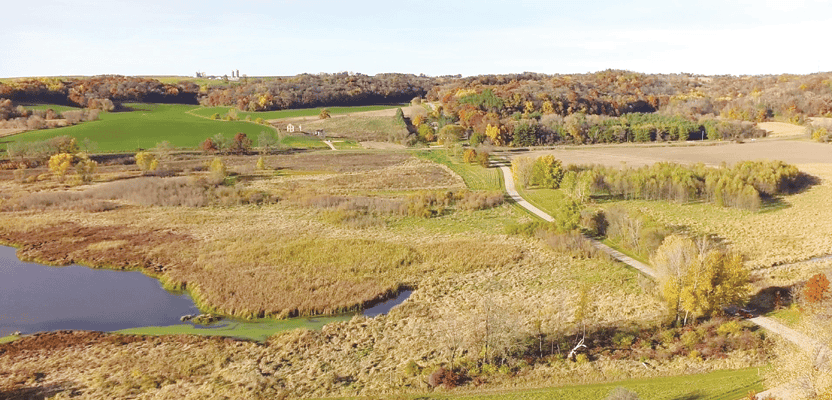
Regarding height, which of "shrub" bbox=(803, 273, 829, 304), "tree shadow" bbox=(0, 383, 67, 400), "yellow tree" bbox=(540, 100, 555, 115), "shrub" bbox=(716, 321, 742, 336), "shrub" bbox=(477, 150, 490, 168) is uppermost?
"yellow tree" bbox=(540, 100, 555, 115)

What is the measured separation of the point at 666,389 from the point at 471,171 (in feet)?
196

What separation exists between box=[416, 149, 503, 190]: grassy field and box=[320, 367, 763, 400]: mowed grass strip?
46.9 metres

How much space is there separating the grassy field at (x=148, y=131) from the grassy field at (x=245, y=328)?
73.5 metres

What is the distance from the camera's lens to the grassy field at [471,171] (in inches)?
2928

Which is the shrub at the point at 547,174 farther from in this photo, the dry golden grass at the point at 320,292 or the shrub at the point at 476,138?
the shrub at the point at 476,138

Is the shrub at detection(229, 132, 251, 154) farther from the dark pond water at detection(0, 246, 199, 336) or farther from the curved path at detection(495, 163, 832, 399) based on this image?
the curved path at detection(495, 163, 832, 399)

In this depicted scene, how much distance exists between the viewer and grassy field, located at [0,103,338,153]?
3899 inches

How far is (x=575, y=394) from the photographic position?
25.3m

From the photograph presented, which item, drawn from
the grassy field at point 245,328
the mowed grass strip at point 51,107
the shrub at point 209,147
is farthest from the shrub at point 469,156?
the mowed grass strip at point 51,107

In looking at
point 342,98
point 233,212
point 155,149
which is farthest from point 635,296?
point 342,98

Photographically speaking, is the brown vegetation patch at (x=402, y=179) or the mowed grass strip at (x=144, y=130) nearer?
the brown vegetation patch at (x=402, y=179)

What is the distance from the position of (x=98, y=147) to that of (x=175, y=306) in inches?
2845

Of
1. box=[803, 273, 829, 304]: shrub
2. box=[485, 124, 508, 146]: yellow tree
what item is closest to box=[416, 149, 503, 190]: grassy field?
box=[485, 124, 508, 146]: yellow tree

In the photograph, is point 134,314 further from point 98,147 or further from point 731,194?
point 98,147
